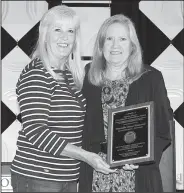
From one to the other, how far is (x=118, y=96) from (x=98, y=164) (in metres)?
0.32

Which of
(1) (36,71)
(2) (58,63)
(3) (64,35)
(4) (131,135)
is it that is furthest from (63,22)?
(4) (131,135)

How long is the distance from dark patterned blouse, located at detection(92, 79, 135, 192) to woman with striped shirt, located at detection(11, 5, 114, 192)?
0.35ft

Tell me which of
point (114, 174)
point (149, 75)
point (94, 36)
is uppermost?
point (94, 36)

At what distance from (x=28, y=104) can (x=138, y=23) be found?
1.15 meters

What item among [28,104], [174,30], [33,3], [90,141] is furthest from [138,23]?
[28,104]

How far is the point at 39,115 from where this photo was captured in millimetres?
1741

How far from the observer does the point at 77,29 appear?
1976 mm

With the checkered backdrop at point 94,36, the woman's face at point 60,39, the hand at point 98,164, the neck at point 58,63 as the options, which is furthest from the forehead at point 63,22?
the checkered backdrop at point 94,36

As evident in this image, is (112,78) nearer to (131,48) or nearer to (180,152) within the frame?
(131,48)

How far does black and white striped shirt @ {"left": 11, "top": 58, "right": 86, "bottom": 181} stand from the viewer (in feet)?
5.74

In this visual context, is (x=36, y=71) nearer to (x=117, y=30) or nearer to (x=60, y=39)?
(x=60, y=39)

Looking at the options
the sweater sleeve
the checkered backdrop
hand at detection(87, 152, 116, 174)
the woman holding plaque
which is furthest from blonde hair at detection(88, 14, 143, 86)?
the checkered backdrop

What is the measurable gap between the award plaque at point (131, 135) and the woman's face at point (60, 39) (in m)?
0.34

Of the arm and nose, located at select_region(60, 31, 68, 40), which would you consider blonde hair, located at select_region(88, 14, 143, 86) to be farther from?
the arm
